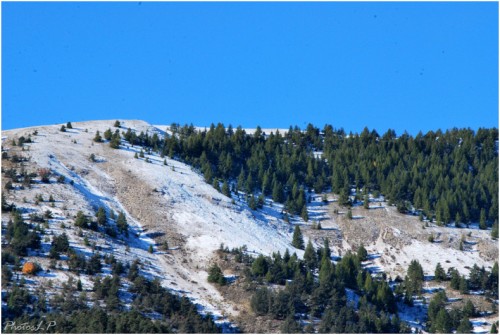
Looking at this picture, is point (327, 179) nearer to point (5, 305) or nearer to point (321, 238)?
point (321, 238)

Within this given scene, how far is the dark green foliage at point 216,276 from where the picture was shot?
282 feet

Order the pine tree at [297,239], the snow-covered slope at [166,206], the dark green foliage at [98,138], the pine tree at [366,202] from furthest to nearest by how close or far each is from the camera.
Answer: the dark green foliage at [98,138] < the pine tree at [366,202] < the pine tree at [297,239] < the snow-covered slope at [166,206]

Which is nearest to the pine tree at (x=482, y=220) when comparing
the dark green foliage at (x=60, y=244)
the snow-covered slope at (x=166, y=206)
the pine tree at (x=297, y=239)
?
the pine tree at (x=297, y=239)

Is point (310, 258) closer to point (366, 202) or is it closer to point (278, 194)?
point (278, 194)

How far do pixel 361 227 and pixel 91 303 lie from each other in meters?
34.7

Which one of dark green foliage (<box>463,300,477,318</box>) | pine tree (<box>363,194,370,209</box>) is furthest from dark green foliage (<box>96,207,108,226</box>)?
dark green foliage (<box>463,300,477,318</box>)

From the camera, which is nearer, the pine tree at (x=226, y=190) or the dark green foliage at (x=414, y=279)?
the dark green foliage at (x=414, y=279)

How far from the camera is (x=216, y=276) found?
86.4 meters

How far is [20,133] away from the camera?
119m

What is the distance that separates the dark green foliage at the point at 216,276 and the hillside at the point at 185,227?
0.62 m

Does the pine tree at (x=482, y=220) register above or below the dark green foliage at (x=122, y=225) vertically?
above

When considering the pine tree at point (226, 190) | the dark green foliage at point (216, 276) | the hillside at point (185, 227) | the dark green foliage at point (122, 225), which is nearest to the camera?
the hillside at point (185, 227)

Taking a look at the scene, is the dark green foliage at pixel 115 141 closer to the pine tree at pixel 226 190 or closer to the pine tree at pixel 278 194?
the pine tree at pixel 226 190

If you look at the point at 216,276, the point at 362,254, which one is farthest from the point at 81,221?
the point at 362,254
